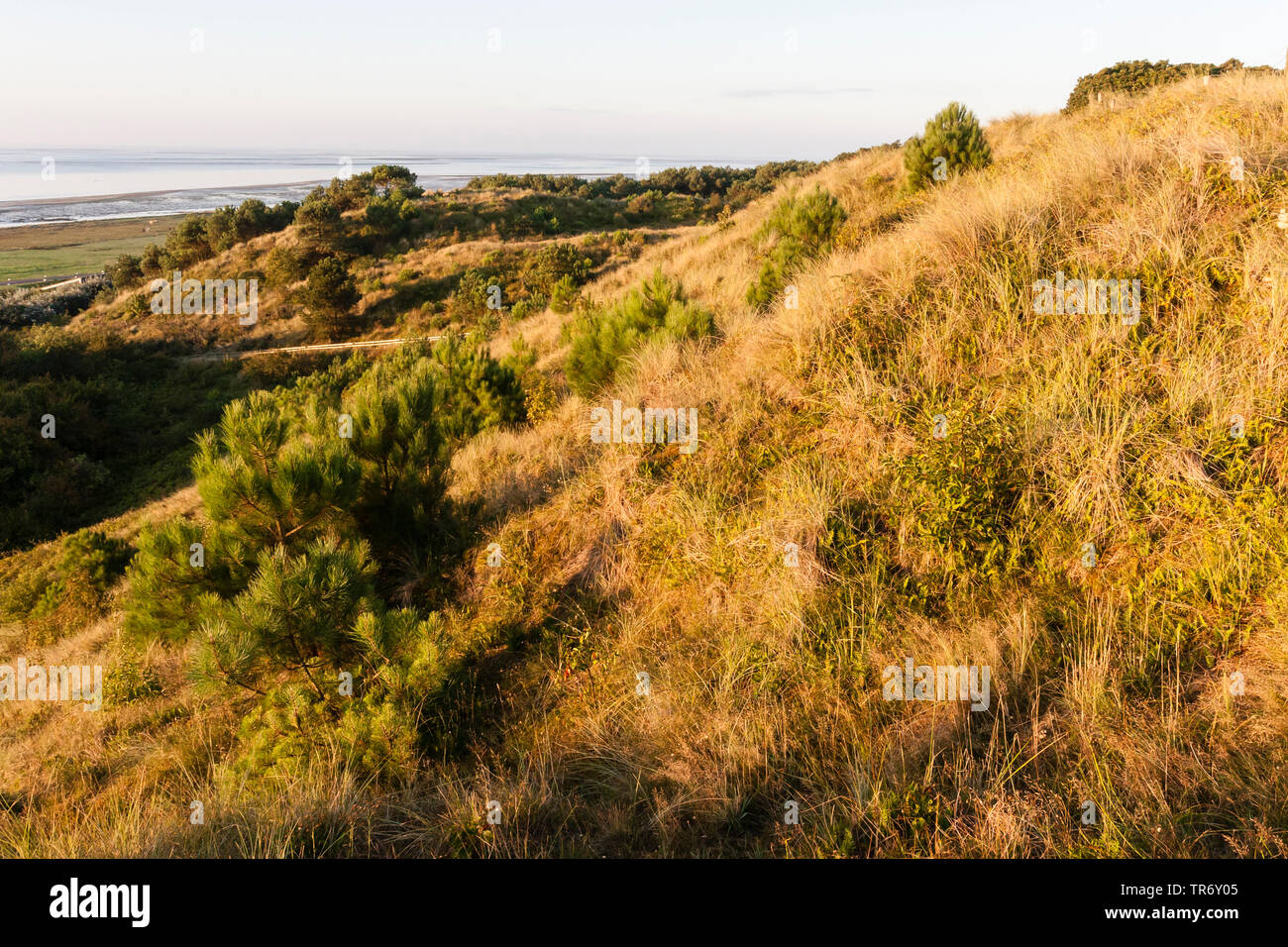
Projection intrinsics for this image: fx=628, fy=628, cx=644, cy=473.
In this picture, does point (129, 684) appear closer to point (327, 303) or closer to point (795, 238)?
point (795, 238)

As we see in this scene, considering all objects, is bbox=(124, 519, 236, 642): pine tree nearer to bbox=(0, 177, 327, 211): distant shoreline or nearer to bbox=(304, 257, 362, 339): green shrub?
bbox=(304, 257, 362, 339): green shrub

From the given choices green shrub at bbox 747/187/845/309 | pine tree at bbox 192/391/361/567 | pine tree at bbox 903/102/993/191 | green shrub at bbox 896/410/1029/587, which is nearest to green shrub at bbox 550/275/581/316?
green shrub at bbox 747/187/845/309

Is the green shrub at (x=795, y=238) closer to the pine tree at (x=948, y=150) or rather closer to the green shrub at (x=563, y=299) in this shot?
the pine tree at (x=948, y=150)

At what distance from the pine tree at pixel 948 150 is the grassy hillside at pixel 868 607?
5.81 meters

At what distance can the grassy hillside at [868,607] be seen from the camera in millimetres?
2557

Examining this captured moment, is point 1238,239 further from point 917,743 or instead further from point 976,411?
point 917,743

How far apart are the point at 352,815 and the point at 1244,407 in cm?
514

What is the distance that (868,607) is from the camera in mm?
3615

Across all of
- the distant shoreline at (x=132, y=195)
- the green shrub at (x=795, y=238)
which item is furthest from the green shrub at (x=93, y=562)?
the distant shoreline at (x=132, y=195)

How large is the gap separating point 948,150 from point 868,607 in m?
12.7

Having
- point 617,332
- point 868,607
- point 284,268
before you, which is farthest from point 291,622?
point 284,268

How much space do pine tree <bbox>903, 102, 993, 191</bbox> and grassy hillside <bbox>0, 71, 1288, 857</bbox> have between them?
19.1 ft

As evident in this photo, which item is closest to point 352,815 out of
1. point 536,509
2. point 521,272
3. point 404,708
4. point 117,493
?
point 404,708

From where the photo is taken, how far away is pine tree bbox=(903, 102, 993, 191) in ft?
41.0
